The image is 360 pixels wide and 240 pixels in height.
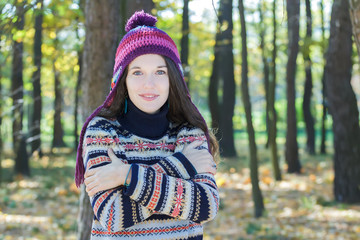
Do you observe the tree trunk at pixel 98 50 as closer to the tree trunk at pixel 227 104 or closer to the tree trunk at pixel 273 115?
the tree trunk at pixel 273 115

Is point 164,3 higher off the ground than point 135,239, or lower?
higher

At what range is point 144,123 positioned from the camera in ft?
7.53

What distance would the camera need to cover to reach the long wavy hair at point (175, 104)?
2.33 metres

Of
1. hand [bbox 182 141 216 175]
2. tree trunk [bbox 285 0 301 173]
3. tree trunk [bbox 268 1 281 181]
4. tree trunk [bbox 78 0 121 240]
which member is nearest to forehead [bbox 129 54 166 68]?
hand [bbox 182 141 216 175]

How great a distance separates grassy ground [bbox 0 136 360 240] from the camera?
6.63 metres

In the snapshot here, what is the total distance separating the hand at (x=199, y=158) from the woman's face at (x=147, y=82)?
0.29 meters

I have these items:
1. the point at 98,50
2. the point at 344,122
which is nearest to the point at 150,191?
the point at 98,50

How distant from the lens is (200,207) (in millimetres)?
2068

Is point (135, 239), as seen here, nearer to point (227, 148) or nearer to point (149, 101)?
point (149, 101)

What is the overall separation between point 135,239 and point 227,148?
14385 millimetres

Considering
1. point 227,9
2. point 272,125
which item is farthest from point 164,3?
point 227,9

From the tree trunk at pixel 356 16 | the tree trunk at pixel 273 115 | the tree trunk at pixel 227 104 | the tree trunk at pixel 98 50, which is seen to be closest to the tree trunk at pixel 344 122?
the tree trunk at pixel 273 115

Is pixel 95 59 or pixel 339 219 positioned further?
pixel 339 219

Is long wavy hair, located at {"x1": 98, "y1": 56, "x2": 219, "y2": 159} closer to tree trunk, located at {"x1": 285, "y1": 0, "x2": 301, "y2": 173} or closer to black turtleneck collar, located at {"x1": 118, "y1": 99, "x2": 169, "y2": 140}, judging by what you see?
black turtleneck collar, located at {"x1": 118, "y1": 99, "x2": 169, "y2": 140}
